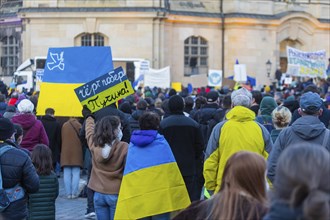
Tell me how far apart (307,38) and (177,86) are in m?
11.8

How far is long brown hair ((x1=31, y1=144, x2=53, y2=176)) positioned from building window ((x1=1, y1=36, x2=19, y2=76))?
3166cm

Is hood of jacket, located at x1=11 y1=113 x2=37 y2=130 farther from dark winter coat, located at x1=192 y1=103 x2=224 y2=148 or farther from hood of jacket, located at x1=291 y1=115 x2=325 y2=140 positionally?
hood of jacket, located at x1=291 y1=115 x2=325 y2=140

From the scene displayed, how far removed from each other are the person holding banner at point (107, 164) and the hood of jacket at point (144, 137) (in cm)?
45

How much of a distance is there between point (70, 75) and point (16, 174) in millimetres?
6701

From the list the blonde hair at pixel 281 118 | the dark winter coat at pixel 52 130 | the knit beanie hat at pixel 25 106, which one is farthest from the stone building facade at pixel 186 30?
the blonde hair at pixel 281 118

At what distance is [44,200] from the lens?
9438mm

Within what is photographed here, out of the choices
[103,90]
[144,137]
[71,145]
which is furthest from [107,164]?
[71,145]

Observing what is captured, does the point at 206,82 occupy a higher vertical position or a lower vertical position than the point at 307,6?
lower

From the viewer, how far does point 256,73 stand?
41.0 metres

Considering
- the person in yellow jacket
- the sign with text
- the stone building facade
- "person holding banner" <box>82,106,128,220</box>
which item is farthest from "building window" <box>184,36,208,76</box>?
the person in yellow jacket

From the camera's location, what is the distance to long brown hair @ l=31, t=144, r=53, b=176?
942cm

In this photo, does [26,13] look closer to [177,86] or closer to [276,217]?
[177,86]

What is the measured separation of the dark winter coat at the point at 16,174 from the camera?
296 inches

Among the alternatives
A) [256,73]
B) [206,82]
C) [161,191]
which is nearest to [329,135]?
[161,191]
